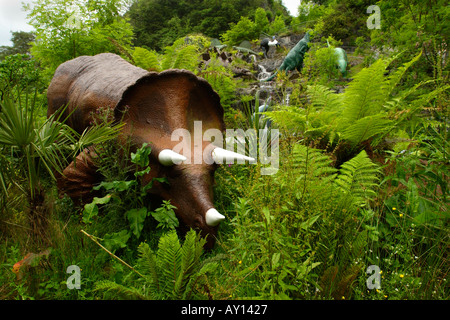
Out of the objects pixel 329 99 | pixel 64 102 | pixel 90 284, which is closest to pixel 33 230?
pixel 90 284

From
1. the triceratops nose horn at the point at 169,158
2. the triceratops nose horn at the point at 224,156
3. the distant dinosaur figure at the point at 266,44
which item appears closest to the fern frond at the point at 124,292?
the triceratops nose horn at the point at 169,158

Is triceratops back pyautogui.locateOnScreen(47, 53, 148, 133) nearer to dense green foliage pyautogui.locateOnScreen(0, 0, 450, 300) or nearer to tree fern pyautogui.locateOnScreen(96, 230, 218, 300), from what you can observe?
dense green foliage pyautogui.locateOnScreen(0, 0, 450, 300)

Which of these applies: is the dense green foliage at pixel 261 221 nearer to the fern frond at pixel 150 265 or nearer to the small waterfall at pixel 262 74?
the fern frond at pixel 150 265

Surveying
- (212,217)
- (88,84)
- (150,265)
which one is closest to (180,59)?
(88,84)

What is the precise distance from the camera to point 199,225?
2734 mm

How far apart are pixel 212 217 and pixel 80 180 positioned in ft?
6.29

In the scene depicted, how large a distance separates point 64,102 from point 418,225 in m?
4.89

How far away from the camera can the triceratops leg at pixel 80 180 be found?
3578 mm

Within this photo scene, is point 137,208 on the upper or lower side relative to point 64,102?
lower

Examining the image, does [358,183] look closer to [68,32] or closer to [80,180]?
[80,180]

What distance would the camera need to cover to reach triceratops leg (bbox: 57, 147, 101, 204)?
11.7 ft

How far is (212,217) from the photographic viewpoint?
2541 mm

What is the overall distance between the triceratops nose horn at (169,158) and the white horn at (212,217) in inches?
23.0
